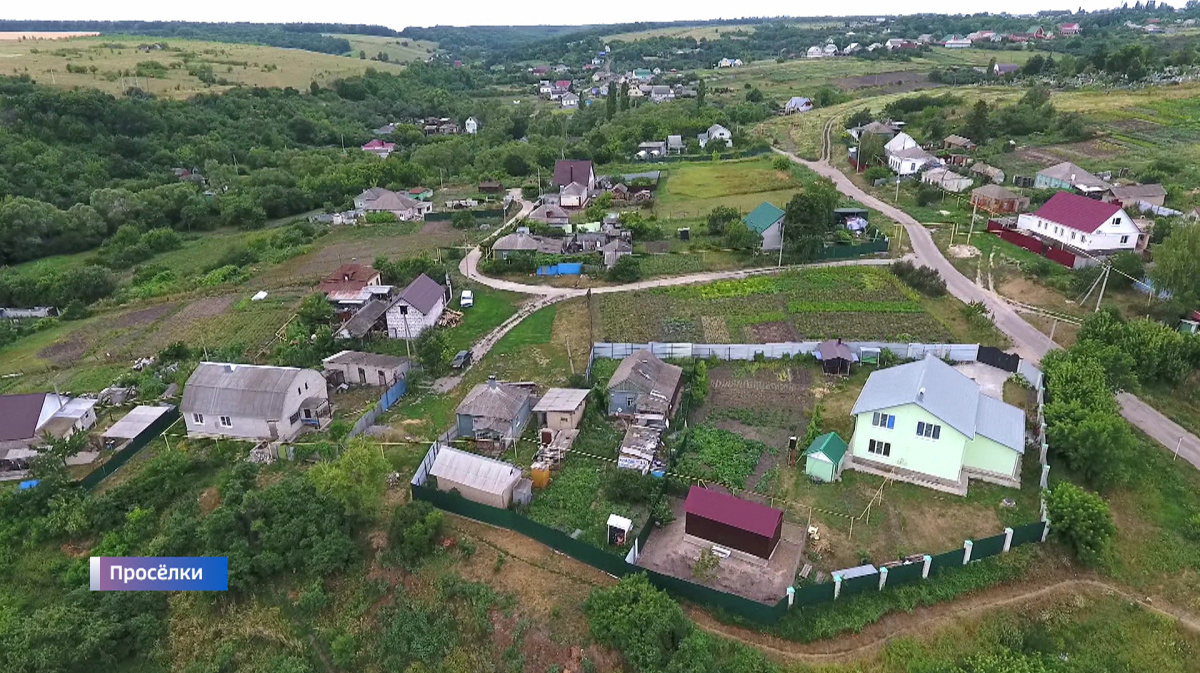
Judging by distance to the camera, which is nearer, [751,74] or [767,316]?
[767,316]

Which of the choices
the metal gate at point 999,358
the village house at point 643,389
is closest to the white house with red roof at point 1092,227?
the metal gate at point 999,358

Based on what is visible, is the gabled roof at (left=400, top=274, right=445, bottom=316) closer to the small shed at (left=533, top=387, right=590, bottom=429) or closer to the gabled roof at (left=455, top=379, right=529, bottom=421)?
the gabled roof at (left=455, top=379, right=529, bottom=421)

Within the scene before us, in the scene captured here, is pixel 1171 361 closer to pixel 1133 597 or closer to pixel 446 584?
pixel 1133 597

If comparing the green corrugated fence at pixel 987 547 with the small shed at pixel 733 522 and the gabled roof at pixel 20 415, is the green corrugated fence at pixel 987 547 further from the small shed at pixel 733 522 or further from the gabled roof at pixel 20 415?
the gabled roof at pixel 20 415


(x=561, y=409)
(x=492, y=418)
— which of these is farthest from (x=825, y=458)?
(x=492, y=418)

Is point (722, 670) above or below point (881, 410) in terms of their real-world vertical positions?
below

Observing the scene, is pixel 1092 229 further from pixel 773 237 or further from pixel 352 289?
pixel 352 289

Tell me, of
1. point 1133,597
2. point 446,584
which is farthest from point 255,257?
point 1133,597
